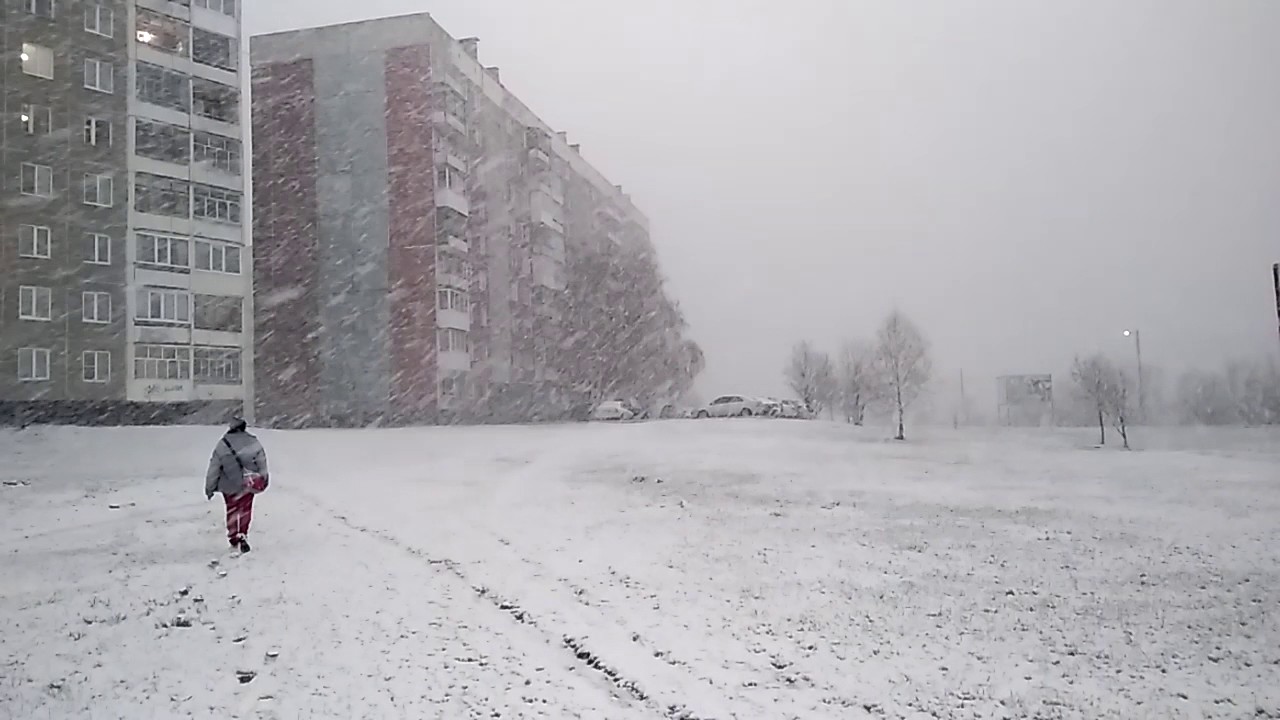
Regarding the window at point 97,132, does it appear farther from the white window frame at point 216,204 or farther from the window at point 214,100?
the window at point 214,100

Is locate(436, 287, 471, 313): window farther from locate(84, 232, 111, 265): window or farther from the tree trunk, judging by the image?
the tree trunk

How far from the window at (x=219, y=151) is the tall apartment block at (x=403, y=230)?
1363 millimetres

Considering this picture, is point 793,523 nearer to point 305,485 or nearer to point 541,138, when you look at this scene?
point 305,485

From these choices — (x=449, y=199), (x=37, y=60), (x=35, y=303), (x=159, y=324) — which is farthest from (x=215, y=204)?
(x=35, y=303)

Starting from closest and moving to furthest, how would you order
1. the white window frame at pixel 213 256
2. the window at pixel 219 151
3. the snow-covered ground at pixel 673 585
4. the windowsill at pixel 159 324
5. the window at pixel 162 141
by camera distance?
the snow-covered ground at pixel 673 585, the windowsill at pixel 159 324, the window at pixel 162 141, the white window frame at pixel 213 256, the window at pixel 219 151

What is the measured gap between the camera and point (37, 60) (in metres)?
21.1

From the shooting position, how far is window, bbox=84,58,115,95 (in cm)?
2325

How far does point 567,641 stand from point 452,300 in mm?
19580

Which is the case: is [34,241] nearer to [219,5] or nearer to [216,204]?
[216,204]

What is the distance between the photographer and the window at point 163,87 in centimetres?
2508

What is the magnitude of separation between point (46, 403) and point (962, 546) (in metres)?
17.7

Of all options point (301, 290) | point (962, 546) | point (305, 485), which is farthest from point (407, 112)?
point (962, 546)

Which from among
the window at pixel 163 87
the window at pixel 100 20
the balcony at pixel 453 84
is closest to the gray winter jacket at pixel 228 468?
the window at pixel 100 20

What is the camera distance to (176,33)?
86.5 ft
